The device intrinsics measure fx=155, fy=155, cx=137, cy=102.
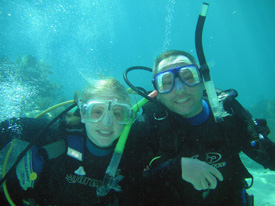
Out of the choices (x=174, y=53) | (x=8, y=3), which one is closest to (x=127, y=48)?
(x=8, y=3)

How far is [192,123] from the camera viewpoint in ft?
8.19

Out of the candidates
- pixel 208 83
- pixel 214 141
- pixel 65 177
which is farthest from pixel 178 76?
pixel 65 177

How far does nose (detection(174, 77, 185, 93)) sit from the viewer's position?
229 cm

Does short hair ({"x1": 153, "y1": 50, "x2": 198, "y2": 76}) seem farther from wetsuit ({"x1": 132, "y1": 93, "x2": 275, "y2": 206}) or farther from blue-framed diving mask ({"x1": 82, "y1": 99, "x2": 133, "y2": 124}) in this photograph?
blue-framed diving mask ({"x1": 82, "y1": 99, "x2": 133, "y2": 124})

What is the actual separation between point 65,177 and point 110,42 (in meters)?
96.0

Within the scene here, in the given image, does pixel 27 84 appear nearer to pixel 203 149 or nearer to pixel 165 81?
pixel 165 81

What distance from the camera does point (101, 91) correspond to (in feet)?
8.02

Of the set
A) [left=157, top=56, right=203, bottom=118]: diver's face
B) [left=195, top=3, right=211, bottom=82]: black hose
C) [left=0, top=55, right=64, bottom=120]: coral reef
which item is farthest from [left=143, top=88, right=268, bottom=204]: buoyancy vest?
[left=0, top=55, right=64, bottom=120]: coral reef

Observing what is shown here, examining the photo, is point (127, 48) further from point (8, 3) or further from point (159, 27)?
point (8, 3)

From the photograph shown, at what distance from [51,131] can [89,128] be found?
660 millimetres

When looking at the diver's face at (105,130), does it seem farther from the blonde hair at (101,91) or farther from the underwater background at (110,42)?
the underwater background at (110,42)

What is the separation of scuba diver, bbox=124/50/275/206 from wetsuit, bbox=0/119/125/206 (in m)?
0.73

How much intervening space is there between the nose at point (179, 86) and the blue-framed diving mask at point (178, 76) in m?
0.04

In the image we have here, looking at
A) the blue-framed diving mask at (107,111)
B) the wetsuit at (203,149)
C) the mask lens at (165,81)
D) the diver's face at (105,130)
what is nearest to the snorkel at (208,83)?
the wetsuit at (203,149)
